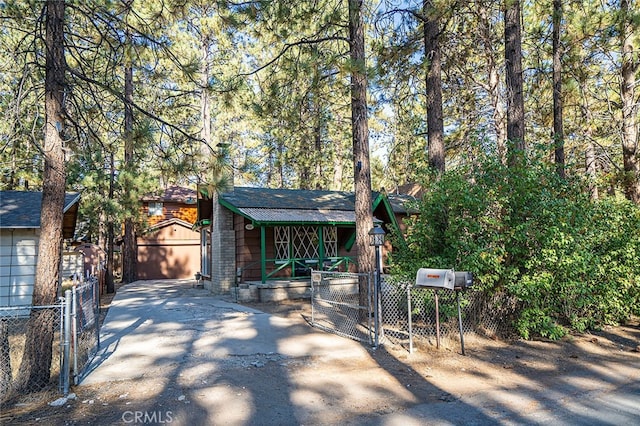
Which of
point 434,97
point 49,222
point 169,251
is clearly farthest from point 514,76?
point 169,251

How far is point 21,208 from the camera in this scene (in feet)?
36.7

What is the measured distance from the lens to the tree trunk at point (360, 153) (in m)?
8.49

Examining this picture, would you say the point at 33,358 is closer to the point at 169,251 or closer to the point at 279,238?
the point at 279,238

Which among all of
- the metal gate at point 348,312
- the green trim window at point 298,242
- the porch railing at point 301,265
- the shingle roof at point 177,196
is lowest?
the metal gate at point 348,312

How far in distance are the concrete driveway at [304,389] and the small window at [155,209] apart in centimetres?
2085

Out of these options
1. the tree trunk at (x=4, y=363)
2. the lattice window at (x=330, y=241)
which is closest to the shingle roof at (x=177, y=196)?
the lattice window at (x=330, y=241)

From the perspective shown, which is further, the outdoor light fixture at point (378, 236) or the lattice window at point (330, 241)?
the lattice window at point (330, 241)

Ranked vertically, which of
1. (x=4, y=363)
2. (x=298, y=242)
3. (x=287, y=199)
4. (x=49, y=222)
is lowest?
(x=4, y=363)

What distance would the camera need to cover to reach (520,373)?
586cm

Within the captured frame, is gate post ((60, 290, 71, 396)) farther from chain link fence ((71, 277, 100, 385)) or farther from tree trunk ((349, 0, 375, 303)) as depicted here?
tree trunk ((349, 0, 375, 303))

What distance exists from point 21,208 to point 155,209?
16.7 m

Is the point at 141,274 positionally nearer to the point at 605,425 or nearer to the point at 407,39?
the point at 407,39

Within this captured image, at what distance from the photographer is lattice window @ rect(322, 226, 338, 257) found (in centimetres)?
1550

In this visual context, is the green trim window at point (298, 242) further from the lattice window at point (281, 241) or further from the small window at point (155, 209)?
the small window at point (155, 209)
